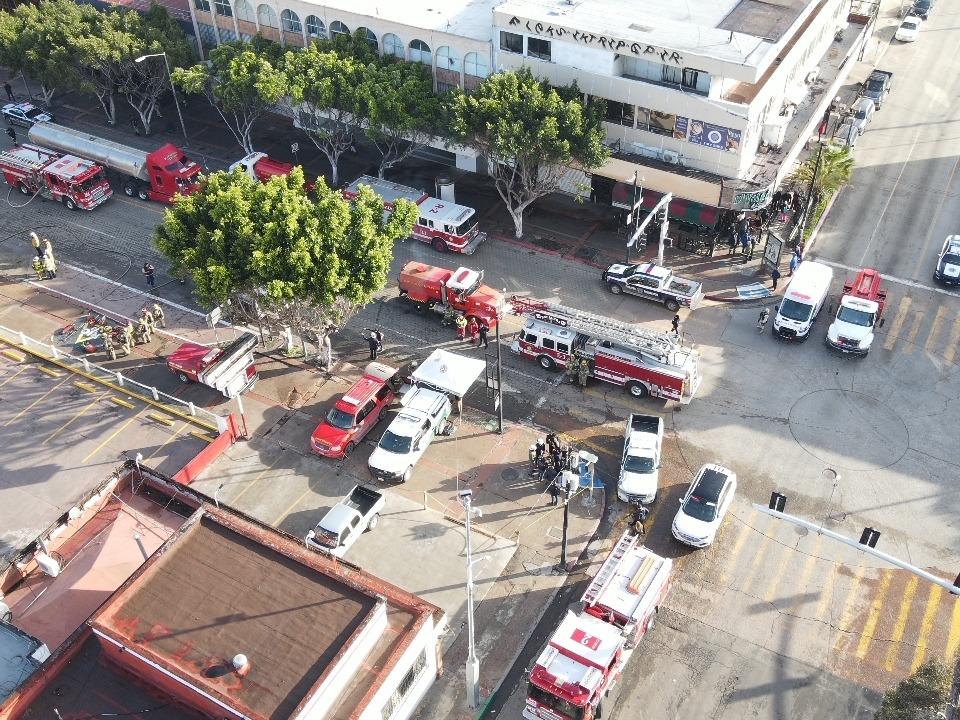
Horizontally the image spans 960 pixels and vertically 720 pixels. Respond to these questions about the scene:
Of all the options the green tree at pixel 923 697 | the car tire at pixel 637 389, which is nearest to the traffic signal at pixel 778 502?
the green tree at pixel 923 697

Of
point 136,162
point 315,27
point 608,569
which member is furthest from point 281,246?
point 315,27

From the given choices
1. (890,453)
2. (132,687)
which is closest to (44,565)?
(132,687)

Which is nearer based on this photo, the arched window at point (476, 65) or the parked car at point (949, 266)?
the parked car at point (949, 266)

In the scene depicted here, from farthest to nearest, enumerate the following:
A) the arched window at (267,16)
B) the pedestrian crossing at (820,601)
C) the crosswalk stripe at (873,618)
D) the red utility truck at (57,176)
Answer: the arched window at (267,16) → the red utility truck at (57,176) → the crosswalk stripe at (873,618) → the pedestrian crossing at (820,601)

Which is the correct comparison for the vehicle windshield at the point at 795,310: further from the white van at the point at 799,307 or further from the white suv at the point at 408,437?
the white suv at the point at 408,437

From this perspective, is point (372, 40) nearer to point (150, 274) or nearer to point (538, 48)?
point (538, 48)

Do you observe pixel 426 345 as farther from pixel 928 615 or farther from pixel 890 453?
pixel 928 615
